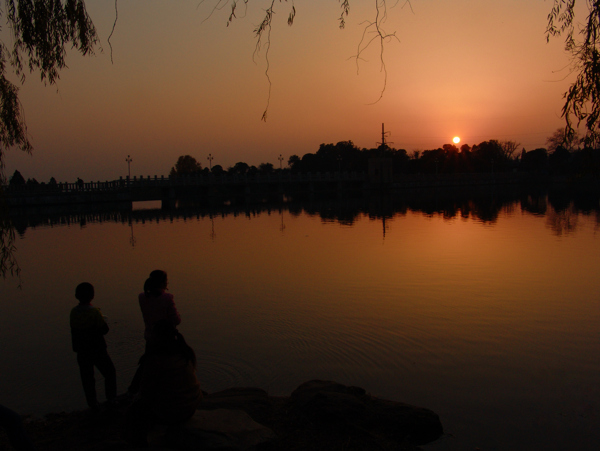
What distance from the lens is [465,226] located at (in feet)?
82.6

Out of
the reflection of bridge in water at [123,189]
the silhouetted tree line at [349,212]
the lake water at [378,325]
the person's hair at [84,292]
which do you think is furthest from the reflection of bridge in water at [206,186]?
the person's hair at [84,292]

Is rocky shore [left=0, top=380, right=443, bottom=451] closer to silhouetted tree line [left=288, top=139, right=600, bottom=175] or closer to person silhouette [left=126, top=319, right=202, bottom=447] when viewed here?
person silhouette [left=126, top=319, right=202, bottom=447]

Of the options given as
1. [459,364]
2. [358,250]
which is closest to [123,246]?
[358,250]

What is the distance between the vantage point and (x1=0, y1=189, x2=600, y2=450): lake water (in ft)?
18.9

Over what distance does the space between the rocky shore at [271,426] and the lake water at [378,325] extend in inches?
21.3

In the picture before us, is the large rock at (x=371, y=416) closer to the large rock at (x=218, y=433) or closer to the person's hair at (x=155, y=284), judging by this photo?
the large rock at (x=218, y=433)

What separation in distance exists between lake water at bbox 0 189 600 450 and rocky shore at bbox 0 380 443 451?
54cm

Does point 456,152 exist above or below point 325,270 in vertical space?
above

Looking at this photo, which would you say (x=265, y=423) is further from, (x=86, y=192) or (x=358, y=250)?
(x=86, y=192)

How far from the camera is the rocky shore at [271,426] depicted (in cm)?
407

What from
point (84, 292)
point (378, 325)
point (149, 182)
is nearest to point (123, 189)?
point (149, 182)

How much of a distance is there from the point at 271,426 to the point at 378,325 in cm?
424

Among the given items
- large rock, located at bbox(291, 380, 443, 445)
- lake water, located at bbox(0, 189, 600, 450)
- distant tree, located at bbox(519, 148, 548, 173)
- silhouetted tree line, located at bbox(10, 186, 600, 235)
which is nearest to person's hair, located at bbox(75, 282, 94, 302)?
lake water, located at bbox(0, 189, 600, 450)

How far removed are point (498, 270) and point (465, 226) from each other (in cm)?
1250
